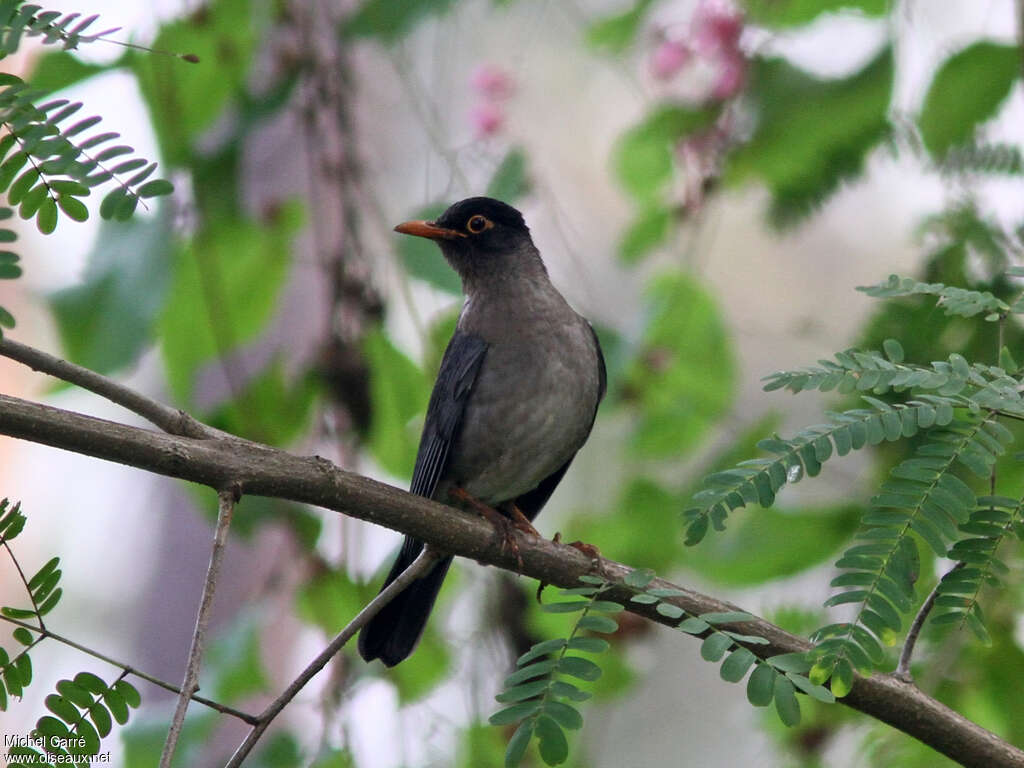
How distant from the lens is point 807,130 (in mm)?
4164

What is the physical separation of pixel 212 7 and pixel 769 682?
322 cm

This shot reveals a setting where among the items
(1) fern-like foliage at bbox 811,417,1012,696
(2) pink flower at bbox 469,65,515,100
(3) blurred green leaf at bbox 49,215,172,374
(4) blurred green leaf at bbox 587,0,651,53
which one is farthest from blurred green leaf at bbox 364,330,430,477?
(1) fern-like foliage at bbox 811,417,1012,696

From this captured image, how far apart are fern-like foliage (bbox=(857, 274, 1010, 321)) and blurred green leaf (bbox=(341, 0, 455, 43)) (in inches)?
84.9

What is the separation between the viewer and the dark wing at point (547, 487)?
419cm

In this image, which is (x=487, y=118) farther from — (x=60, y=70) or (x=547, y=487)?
(x=60, y=70)

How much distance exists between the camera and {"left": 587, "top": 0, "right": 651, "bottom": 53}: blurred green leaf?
4.59m

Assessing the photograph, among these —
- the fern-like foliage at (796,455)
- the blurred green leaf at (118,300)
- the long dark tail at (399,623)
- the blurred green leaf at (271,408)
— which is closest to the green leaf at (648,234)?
the blurred green leaf at (271,408)

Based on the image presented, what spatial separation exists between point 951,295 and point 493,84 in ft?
8.93

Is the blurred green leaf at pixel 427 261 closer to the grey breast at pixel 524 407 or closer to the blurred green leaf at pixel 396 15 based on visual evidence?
the grey breast at pixel 524 407

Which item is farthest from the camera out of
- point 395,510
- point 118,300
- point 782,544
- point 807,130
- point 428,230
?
point 428,230

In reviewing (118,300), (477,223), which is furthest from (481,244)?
(118,300)

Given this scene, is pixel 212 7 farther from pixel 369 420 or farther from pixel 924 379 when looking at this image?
pixel 924 379

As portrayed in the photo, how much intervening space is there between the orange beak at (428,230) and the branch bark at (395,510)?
5.15 feet

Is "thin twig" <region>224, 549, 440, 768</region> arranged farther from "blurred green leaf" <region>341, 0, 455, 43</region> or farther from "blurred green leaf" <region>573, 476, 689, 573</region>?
"blurred green leaf" <region>341, 0, 455, 43</region>
